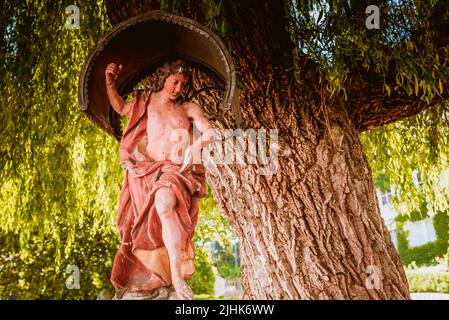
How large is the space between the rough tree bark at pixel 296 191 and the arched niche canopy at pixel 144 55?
79 cm

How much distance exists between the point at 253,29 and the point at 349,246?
Result: 2.00 metres

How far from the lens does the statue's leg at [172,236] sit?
6.88 feet

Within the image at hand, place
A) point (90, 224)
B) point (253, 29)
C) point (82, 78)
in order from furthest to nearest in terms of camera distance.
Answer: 1. point (90, 224)
2. point (253, 29)
3. point (82, 78)

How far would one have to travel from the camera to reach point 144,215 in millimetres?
2268

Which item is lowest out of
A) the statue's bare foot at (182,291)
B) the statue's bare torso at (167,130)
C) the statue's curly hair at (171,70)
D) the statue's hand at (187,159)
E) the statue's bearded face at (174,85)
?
the statue's bare foot at (182,291)

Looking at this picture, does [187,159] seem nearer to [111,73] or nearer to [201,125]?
[201,125]

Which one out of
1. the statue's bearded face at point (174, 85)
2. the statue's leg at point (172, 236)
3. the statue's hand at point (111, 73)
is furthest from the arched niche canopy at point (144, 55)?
the statue's leg at point (172, 236)

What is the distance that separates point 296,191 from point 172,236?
1.41 metres

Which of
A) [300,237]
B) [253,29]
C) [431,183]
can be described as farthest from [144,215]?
[431,183]

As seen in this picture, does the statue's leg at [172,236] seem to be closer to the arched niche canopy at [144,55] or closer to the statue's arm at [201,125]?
the statue's arm at [201,125]

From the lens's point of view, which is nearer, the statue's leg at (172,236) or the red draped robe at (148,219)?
the statue's leg at (172,236)

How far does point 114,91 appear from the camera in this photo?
257 centimetres
